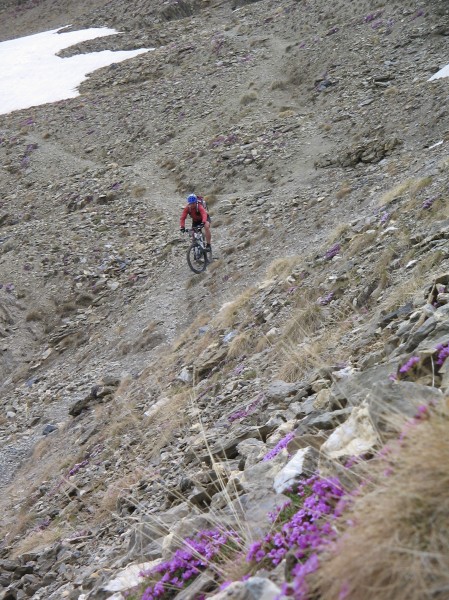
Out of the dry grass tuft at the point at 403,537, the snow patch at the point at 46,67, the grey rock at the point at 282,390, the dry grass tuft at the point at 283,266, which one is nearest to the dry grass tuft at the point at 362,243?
the dry grass tuft at the point at 283,266

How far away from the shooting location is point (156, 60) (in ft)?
156

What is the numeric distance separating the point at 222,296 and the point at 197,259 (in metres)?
3.31

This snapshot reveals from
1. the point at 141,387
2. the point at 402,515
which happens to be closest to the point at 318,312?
the point at 141,387

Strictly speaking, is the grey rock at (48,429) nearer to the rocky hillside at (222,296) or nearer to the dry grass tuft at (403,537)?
the rocky hillside at (222,296)

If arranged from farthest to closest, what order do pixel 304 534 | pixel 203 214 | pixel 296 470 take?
pixel 203 214
pixel 296 470
pixel 304 534

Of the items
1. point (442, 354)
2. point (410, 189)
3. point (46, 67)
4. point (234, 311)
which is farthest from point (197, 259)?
point (46, 67)

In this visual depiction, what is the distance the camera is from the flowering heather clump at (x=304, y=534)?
3.48 metres

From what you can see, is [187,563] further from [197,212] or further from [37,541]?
[197,212]

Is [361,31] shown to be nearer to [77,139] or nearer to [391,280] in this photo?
[77,139]

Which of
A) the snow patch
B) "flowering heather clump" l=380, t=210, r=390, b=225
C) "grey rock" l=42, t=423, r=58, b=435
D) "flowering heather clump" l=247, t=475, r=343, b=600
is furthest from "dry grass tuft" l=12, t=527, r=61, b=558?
the snow patch

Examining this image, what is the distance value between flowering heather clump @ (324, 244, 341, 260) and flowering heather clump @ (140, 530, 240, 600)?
1066 centimetres

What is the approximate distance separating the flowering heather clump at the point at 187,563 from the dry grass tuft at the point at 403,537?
1414mm

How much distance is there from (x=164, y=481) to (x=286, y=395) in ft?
6.28

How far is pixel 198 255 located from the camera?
72.9ft
